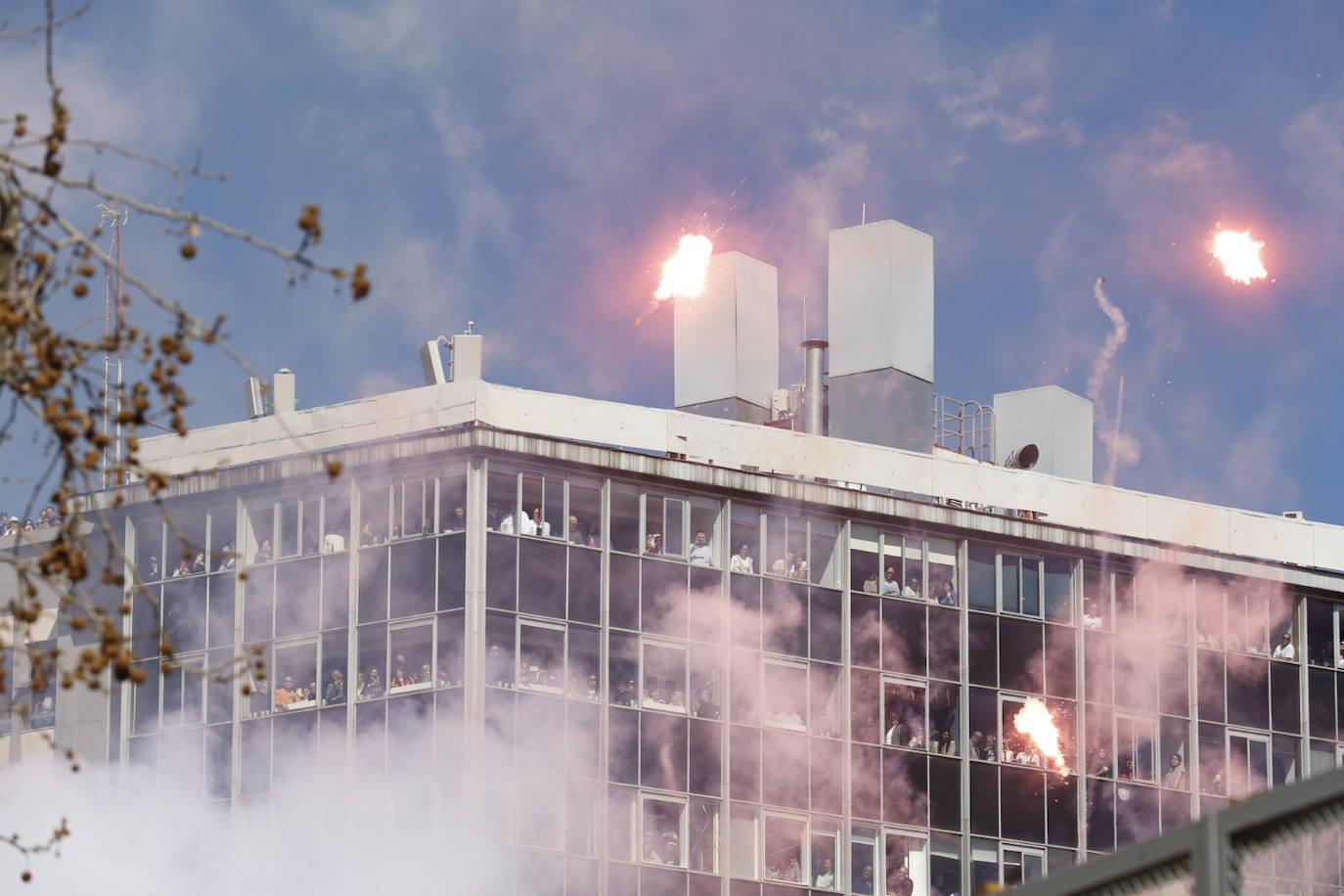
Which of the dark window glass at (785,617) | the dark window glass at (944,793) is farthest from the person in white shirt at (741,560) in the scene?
the dark window glass at (944,793)

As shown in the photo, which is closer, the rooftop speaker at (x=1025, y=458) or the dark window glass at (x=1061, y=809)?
the dark window glass at (x=1061, y=809)

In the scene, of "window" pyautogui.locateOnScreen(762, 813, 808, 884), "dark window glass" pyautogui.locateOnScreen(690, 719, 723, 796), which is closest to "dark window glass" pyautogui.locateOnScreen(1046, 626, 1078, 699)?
"window" pyautogui.locateOnScreen(762, 813, 808, 884)

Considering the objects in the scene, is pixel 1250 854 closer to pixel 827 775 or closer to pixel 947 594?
pixel 827 775

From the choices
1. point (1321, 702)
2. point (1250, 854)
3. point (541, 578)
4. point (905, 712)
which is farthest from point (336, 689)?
point (1250, 854)

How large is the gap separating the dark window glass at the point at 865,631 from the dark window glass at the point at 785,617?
59.7 inches

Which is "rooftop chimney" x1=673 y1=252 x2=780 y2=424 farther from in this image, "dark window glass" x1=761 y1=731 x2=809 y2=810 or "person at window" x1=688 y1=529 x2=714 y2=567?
"dark window glass" x1=761 y1=731 x2=809 y2=810

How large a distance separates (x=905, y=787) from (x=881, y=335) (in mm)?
15247

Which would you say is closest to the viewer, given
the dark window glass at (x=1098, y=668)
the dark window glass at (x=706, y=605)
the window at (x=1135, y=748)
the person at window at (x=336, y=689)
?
the person at window at (x=336, y=689)

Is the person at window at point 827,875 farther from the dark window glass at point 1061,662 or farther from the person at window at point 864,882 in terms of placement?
the dark window glass at point 1061,662

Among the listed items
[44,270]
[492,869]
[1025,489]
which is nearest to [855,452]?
[1025,489]

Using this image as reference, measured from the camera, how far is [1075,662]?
8231cm

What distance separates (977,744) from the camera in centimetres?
7994

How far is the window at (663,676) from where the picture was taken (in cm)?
7462

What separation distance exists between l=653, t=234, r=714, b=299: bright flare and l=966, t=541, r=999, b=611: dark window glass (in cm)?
1486
